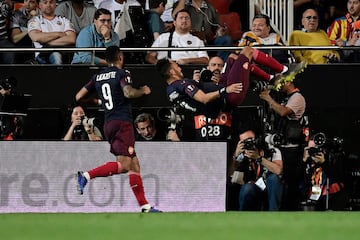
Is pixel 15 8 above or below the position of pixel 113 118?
above

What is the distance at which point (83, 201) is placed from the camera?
46.0 feet

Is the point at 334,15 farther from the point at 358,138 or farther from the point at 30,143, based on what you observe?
the point at 30,143

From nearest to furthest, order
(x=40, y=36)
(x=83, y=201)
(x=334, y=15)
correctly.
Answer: (x=83, y=201)
(x=40, y=36)
(x=334, y=15)

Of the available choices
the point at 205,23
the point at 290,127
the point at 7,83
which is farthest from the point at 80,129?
the point at 290,127

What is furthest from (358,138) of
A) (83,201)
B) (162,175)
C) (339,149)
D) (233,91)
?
(83,201)

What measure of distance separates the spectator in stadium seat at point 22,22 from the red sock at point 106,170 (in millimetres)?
2566

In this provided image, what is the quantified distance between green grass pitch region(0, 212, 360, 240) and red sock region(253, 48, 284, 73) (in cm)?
406

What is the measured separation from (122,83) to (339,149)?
295 centimetres

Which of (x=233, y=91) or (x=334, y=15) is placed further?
(x=334, y=15)

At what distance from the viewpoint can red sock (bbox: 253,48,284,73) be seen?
14.4 m

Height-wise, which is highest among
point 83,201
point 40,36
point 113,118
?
point 40,36

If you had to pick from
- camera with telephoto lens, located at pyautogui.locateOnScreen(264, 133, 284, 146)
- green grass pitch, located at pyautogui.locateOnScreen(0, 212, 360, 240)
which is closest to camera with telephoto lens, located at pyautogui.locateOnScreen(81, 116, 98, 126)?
camera with telephoto lens, located at pyautogui.locateOnScreen(264, 133, 284, 146)

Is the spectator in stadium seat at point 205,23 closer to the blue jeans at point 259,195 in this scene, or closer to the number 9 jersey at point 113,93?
the number 9 jersey at point 113,93

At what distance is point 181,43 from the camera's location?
15164 mm
